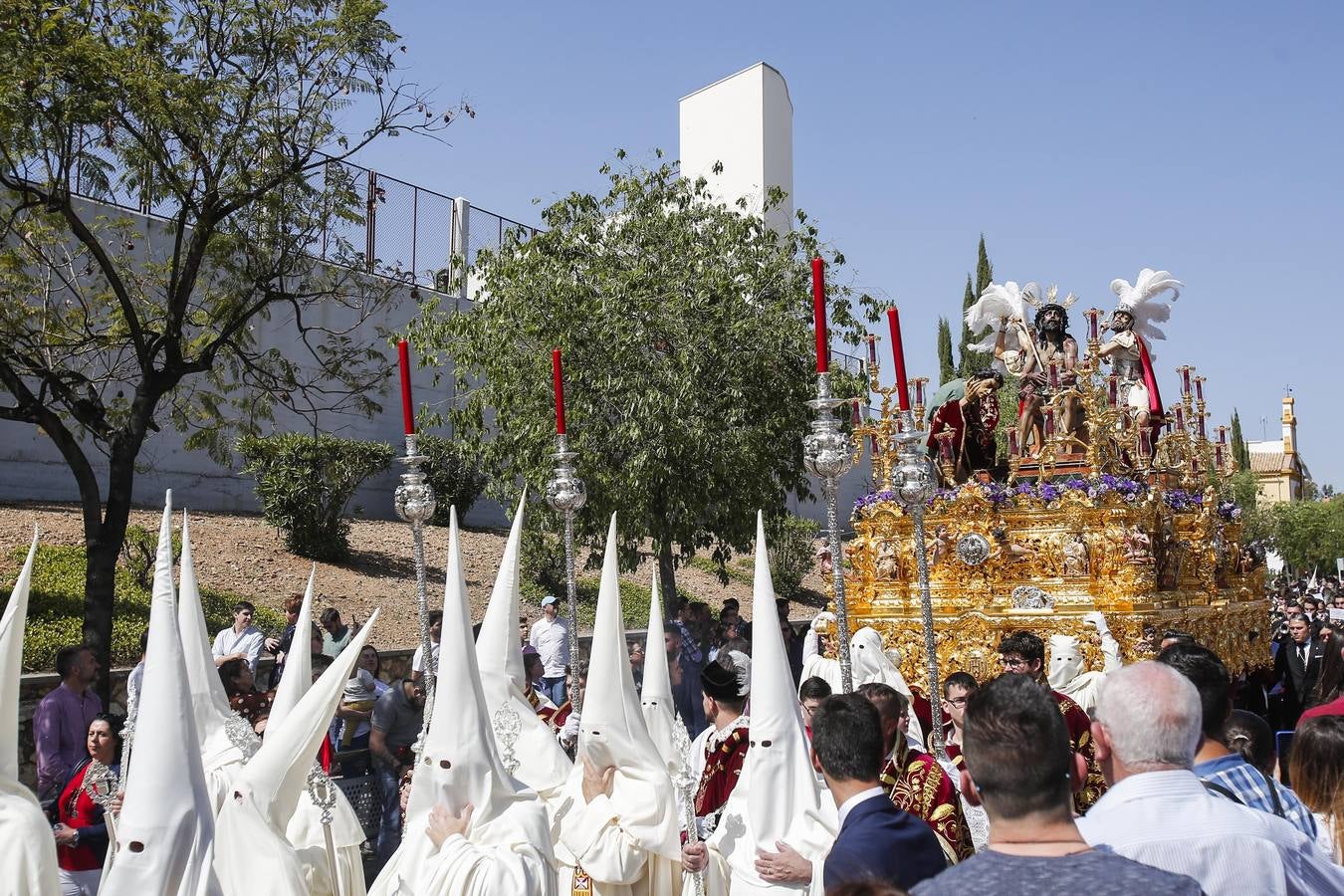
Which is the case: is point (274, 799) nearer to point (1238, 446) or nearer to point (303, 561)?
point (303, 561)

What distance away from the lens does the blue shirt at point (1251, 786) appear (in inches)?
141

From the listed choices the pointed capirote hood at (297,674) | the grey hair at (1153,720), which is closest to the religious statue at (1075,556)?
the pointed capirote hood at (297,674)

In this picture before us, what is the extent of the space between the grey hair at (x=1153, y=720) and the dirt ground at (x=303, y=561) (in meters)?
14.5

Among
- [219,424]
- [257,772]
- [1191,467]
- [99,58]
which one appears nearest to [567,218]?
[219,424]

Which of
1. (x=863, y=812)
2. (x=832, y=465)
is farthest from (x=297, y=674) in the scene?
(x=863, y=812)

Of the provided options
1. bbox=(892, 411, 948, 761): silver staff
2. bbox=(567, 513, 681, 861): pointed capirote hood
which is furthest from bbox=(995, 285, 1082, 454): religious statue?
bbox=(567, 513, 681, 861): pointed capirote hood

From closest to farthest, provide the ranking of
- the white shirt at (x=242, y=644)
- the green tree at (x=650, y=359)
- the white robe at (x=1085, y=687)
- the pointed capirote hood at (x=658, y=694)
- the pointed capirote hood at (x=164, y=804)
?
the pointed capirote hood at (x=164, y=804)
the pointed capirote hood at (x=658, y=694)
the white robe at (x=1085, y=687)
the white shirt at (x=242, y=644)
the green tree at (x=650, y=359)

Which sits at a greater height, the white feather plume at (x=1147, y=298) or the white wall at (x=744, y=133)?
the white wall at (x=744, y=133)

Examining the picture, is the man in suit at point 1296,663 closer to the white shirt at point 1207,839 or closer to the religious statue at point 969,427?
the religious statue at point 969,427

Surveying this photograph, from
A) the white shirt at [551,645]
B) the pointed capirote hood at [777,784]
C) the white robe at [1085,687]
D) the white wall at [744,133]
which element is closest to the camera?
the pointed capirote hood at [777,784]

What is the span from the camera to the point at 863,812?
11.7 feet

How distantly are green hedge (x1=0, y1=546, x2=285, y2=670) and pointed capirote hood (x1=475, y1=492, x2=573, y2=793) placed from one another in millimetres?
6311

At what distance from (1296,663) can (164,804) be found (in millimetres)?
10764

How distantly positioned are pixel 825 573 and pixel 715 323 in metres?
3.45
